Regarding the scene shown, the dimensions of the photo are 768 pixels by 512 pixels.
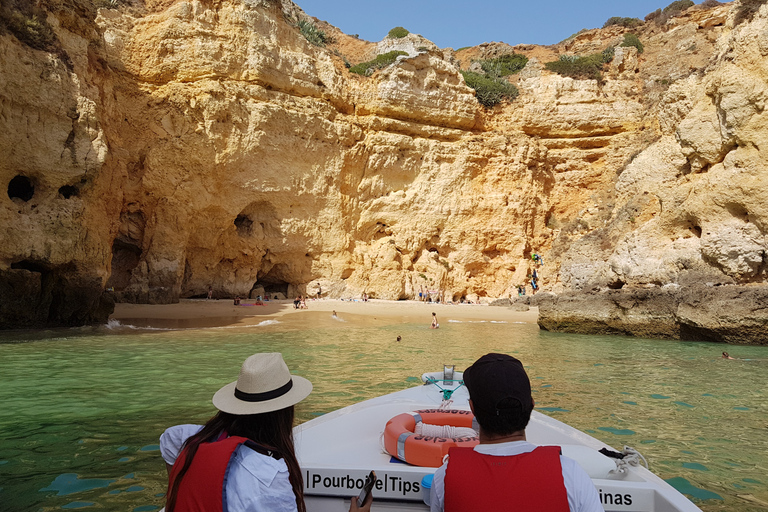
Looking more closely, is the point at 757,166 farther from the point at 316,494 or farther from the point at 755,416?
the point at 316,494

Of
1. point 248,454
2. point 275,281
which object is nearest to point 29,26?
point 275,281

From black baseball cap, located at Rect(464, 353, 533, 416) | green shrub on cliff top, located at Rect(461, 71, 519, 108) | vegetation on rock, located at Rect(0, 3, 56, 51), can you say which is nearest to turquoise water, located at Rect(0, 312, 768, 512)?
black baseball cap, located at Rect(464, 353, 533, 416)

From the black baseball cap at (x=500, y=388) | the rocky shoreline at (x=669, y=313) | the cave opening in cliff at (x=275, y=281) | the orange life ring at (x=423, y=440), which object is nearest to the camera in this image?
the black baseball cap at (x=500, y=388)

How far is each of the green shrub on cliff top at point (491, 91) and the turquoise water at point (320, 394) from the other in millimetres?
18077

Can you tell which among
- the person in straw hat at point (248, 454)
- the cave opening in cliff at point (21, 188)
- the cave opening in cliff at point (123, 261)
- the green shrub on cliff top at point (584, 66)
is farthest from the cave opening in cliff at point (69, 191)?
the green shrub on cliff top at point (584, 66)

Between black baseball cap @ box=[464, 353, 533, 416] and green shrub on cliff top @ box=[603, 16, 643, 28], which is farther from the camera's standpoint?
green shrub on cliff top @ box=[603, 16, 643, 28]

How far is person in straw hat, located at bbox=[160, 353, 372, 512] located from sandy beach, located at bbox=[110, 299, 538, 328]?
1495cm

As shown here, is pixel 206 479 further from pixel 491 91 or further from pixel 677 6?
pixel 677 6

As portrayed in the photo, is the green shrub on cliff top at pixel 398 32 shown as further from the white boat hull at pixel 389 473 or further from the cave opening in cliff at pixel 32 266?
the white boat hull at pixel 389 473

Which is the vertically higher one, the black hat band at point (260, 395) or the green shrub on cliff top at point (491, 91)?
the green shrub on cliff top at point (491, 91)

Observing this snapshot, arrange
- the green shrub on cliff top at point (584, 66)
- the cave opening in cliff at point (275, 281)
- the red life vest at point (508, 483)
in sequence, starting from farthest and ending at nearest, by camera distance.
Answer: the green shrub on cliff top at point (584, 66), the cave opening in cliff at point (275, 281), the red life vest at point (508, 483)

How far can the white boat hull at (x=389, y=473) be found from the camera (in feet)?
8.09

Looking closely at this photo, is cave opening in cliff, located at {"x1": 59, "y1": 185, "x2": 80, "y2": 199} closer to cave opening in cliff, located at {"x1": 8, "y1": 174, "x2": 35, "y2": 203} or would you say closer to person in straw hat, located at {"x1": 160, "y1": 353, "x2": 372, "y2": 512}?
cave opening in cliff, located at {"x1": 8, "y1": 174, "x2": 35, "y2": 203}

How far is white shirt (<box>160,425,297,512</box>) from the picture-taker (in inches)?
65.7
